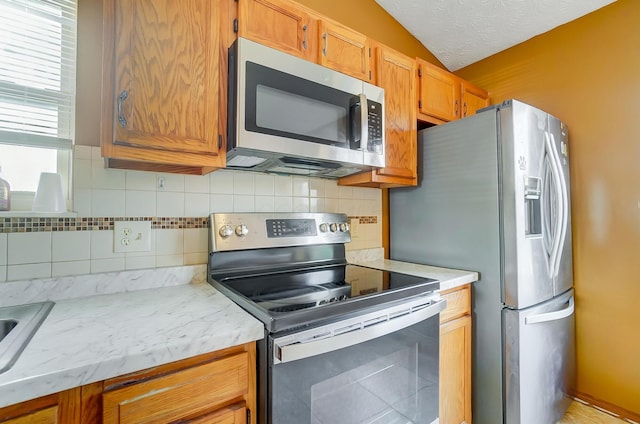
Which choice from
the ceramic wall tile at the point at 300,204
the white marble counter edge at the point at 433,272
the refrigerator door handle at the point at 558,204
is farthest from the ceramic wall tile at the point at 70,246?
the refrigerator door handle at the point at 558,204

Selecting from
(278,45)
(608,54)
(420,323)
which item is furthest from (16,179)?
(608,54)

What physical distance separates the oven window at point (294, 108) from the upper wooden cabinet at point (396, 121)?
14.1 inches

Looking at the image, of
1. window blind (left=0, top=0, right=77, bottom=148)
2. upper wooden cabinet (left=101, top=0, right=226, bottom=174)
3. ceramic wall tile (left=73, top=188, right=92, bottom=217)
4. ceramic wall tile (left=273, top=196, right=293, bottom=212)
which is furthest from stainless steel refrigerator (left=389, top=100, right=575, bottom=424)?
window blind (left=0, top=0, right=77, bottom=148)

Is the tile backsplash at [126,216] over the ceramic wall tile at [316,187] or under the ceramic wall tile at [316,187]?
under

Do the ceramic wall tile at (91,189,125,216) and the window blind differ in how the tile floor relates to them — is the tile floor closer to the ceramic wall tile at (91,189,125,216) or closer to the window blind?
the ceramic wall tile at (91,189,125,216)

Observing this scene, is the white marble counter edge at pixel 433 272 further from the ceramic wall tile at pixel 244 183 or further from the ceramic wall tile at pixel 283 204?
the ceramic wall tile at pixel 244 183

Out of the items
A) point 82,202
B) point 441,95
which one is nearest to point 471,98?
point 441,95

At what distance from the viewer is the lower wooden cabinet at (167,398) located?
2.03 feet

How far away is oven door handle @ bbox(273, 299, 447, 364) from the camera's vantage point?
2.69 ft

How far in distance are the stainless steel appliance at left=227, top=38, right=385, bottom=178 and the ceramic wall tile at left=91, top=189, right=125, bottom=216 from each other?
18.1 inches

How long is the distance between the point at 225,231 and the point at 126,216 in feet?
1.30

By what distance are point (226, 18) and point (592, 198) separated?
89.0 inches

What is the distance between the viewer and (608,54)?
181 cm

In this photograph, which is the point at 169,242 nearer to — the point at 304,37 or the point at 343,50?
the point at 304,37
